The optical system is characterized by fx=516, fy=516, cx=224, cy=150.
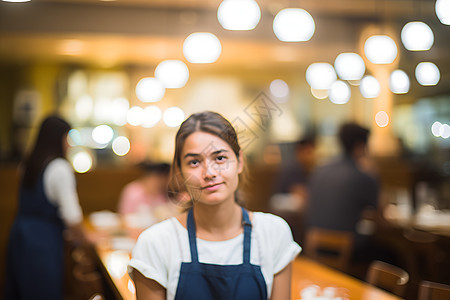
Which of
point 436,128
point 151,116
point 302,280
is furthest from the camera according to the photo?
point 151,116

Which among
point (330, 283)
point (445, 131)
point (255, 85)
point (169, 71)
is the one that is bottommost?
point (330, 283)

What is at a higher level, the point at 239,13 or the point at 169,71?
the point at 239,13

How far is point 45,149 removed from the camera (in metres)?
3.05

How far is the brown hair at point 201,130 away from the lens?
58.0 inches

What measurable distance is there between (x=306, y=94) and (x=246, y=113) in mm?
9286

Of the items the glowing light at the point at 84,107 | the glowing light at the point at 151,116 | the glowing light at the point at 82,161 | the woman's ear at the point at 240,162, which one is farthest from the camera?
the glowing light at the point at 84,107

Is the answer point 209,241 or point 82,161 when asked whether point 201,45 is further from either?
point 82,161

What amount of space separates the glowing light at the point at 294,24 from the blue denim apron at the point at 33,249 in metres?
2.28

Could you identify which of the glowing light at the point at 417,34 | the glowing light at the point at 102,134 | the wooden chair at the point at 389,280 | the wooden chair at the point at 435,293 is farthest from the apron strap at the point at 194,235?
the glowing light at the point at 102,134

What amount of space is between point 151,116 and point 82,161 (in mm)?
1844

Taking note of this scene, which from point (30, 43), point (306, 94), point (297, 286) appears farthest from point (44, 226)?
point (306, 94)

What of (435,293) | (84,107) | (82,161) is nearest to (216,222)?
(435,293)

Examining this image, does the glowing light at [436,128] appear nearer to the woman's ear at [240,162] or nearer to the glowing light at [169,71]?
the glowing light at [169,71]

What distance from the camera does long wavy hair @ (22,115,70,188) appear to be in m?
3.01
